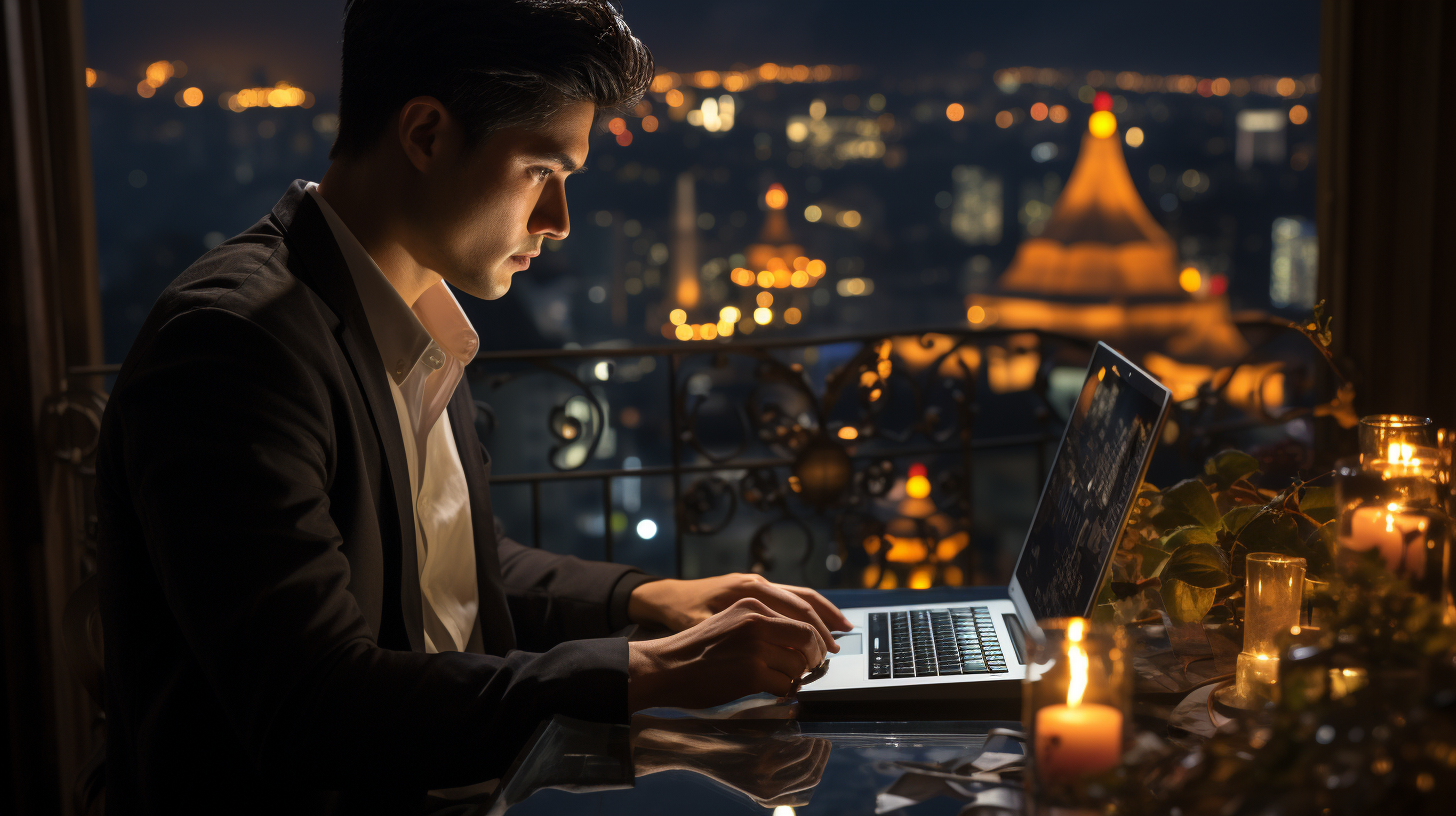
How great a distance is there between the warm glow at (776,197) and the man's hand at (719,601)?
4.06 m

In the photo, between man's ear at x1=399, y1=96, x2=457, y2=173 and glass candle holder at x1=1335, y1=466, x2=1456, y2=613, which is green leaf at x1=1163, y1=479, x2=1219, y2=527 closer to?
glass candle holder at x1=1335, y1=466, x2=1456, y2=613

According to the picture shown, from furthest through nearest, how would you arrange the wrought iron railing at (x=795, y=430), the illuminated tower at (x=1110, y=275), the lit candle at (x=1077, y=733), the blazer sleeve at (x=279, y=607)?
the illuminated tower at (x=1110, y=275) < the wrought iron railing at (x=795, y=430) < the blazer sleeve at (x=279, y=607) < the lit candle at (x=1077, y=733)

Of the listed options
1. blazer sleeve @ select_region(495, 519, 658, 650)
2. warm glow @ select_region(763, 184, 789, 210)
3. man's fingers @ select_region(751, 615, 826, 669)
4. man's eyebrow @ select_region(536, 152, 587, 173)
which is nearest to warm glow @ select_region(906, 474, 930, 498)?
blazer sleeve @ select_region(495, 519, 658, 650)

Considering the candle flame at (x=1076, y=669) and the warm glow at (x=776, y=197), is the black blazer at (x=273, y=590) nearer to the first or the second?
the candle flame at (x=1076, y=669)

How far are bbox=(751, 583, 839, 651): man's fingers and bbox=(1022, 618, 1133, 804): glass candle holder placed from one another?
0.42 meters

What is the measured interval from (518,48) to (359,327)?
0.37 metres

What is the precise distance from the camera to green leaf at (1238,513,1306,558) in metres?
0.97

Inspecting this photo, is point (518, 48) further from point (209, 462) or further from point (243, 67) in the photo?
point (243, 67)

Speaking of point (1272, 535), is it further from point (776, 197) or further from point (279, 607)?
point (776, 197)

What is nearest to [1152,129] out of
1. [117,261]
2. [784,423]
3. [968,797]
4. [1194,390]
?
[1194,390]

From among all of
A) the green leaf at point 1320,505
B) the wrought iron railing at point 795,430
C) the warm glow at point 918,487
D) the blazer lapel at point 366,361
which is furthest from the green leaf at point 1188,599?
the warm glow at point 918,487

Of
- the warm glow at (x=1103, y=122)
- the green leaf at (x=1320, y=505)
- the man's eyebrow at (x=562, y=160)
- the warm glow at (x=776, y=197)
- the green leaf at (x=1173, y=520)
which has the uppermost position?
the warm glow at (x=1103, y=122)

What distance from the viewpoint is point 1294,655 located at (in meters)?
0.61

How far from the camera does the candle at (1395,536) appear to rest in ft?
2.66
